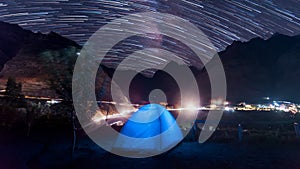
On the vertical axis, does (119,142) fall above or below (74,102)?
below

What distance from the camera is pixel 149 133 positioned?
11492mm

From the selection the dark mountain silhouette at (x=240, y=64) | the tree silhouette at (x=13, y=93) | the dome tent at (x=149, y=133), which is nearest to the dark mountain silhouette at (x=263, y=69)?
the dark mountain silhouette at (x=240, y=64)

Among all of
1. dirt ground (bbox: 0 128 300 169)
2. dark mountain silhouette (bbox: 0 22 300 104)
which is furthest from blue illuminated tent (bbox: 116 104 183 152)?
dark mountain silhouette (bbox: 0 22 300 104)

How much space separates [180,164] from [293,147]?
7408 millimetres

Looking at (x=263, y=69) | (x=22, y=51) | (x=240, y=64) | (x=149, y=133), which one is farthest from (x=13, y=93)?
(x=263, y=69)

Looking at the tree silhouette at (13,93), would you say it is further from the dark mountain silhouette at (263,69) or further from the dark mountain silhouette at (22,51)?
the dark mountain silhouette at (263,69)

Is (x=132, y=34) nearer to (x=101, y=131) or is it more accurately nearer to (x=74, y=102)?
(x=101, y=131)

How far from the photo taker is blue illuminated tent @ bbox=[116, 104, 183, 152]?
1109cm

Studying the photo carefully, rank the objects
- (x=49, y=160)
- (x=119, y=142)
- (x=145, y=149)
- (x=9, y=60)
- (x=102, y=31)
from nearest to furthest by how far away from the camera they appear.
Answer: (x=49, y=160)
(x=145, y=149)
(x=119, y=142)
(x=9, y=60)
(x=102, y=31)

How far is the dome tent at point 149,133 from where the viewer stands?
36.0 feet

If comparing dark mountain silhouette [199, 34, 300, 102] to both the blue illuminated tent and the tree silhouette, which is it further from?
the tree silhouette

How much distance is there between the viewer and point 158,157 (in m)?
9.86

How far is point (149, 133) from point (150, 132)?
0.24 ft

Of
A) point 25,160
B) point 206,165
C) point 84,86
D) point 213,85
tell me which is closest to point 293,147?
point 206,165
